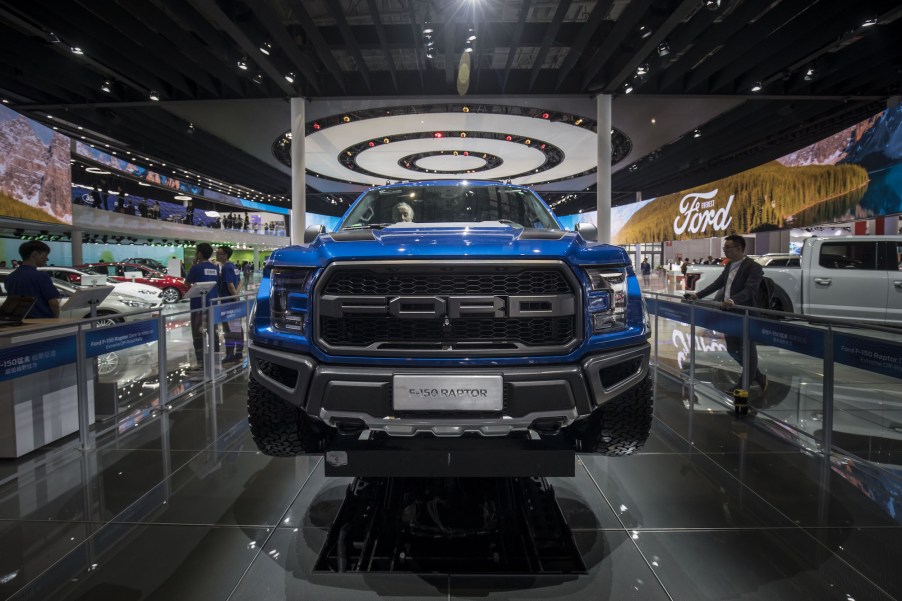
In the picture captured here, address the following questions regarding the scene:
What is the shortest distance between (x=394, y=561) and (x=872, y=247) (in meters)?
9.38

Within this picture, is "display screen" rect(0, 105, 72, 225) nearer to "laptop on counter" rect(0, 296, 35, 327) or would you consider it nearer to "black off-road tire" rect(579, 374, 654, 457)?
"laptop on counter" rect(0, 296, 35, 327)

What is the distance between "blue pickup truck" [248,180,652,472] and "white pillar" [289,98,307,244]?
323 inches

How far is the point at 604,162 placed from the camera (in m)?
10.0

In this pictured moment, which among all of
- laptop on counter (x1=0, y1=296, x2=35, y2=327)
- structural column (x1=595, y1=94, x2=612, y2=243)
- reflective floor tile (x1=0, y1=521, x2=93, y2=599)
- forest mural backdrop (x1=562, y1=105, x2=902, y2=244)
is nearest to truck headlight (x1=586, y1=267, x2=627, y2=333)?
reflective floor tile (x1=0, y1=521, x2=93, y2=599)

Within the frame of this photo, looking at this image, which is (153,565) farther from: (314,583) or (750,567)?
(750,567)

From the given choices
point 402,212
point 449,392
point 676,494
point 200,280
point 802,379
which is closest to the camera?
point 449,392

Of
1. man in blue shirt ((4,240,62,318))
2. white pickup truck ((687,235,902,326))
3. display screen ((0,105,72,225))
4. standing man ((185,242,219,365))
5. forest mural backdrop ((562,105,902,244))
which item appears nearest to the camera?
man in blue shirt ((4,240,62,318))

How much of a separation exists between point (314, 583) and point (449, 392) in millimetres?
1074

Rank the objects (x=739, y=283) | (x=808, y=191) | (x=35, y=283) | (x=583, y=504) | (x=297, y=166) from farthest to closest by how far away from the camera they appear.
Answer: (x=808, y=191) < (x=297, y=166) < (x=739, y=283) < (x=35, y=283) < (x=583, y=504)

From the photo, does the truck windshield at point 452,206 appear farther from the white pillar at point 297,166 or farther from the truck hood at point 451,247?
the white pillar at point 297,166

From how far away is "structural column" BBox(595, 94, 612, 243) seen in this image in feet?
31.2

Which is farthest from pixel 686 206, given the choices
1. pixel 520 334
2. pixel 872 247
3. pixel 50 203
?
pixel 50 203

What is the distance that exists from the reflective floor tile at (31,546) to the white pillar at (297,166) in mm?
7683

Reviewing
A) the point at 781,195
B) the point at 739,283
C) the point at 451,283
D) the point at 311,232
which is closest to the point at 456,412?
the point at 451,283
